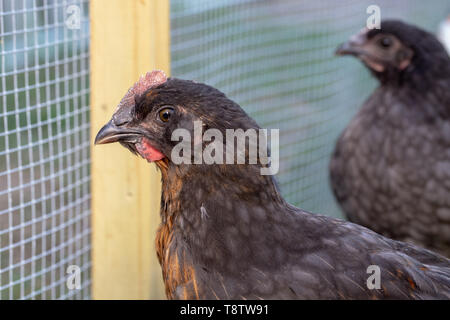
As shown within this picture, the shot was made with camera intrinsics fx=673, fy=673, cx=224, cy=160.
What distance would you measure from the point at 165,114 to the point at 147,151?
14 centimetres

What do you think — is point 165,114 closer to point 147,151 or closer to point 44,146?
point 147,151

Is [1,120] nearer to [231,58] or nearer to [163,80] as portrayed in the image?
[163,80]

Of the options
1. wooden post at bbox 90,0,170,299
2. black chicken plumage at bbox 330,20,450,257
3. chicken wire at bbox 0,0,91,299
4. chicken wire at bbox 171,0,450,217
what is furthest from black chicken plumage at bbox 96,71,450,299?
chicken wire at bbox 171,0,450,217

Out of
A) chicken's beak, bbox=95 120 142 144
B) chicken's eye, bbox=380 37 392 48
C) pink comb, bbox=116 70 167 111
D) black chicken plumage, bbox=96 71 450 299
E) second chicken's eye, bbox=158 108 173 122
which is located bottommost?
black chicken plumage, bbox=96 71 450 299

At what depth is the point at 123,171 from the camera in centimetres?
300

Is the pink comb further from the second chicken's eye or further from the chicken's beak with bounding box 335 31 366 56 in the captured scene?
the chicken's beak with bounding box 335 31 366 56

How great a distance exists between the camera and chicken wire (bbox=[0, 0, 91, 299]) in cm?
291

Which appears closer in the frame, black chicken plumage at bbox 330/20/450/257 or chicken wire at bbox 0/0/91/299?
chicken wire at bbox 0/0/91/299

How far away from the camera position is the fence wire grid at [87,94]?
301 cm

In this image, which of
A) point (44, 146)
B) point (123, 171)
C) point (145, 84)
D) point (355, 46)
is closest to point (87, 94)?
point (44, 146)

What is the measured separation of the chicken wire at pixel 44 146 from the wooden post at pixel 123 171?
0.19m

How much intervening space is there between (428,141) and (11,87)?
2.12m

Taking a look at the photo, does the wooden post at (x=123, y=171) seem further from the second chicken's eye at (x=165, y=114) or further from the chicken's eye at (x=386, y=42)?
the chicken's eye at (x=386, y=42)

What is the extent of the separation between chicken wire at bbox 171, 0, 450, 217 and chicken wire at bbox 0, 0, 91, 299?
0.72 metres
